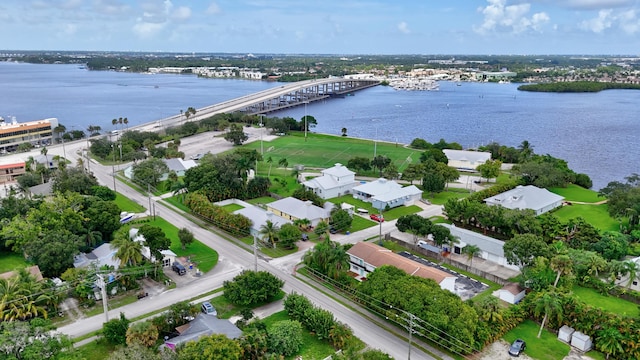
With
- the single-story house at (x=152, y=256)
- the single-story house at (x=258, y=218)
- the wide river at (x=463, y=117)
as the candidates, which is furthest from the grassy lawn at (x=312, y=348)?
the wide river at (x=463, y=117)

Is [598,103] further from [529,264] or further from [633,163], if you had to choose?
[529,264]

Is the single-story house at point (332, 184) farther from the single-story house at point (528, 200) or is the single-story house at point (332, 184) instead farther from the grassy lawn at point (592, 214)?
the grassy lawn at point (592, 214)

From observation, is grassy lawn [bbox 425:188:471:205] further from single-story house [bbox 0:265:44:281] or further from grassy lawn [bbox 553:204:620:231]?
single-story house [bbox 0:265:44:281]

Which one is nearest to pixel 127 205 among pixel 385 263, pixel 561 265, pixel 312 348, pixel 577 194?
pixel 385 263

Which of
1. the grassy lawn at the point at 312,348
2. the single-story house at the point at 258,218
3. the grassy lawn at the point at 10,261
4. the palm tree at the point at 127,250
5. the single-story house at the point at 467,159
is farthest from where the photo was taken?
the single-story house at the point at 467,159

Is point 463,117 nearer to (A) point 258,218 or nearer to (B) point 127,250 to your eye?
(A) point 258,218

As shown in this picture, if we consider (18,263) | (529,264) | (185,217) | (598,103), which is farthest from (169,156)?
(598,103)
